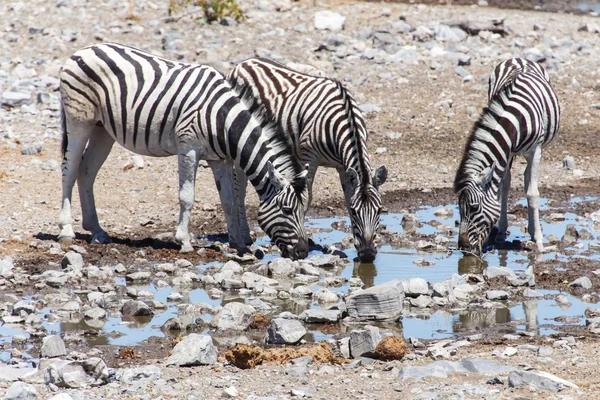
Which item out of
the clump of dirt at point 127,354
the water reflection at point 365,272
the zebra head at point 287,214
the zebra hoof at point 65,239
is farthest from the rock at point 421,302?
the zebra hoof at point 65,239

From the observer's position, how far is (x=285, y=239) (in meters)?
9.76

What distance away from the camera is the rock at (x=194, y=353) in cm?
632

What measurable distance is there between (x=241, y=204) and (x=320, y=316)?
3.54 m

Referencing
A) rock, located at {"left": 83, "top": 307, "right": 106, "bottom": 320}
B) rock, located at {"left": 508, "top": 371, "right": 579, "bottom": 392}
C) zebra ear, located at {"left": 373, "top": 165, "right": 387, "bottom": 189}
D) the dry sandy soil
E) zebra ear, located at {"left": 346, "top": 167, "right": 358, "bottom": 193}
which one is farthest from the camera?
zebra ear, located at {"left": 373, "top": 165, "right": 387, "bottom": 189}

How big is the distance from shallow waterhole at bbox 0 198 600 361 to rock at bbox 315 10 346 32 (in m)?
10.2

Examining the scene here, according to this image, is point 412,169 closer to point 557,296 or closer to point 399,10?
point 557,296

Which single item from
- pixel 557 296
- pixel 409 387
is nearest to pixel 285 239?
pixel 557 296

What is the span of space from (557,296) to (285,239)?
284 centimetres

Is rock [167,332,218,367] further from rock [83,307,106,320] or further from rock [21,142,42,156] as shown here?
rock [21,142,42,156]

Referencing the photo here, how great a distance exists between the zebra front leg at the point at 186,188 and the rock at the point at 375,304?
2.91m

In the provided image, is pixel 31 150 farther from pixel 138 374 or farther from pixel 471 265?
pixel 138 374

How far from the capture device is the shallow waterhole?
7414 mm

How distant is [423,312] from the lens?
7.98m

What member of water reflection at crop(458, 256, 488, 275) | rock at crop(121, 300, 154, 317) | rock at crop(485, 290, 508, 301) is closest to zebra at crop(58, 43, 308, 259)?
water reflection at crop(458, 256, 488, 275)
